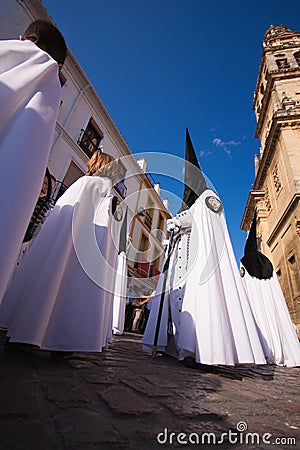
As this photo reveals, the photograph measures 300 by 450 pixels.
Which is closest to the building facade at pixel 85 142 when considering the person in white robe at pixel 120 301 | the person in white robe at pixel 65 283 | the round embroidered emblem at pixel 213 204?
the round embroidered emblem at pixel 213 204

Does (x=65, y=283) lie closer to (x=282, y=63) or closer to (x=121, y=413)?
(x=121, y=413)

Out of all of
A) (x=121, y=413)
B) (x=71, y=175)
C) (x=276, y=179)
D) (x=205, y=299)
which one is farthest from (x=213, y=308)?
(x=276, y=179)

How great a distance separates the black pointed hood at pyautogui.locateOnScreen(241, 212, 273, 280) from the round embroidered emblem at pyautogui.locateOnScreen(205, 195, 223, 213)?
2577 mm

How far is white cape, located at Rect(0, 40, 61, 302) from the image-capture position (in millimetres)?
805

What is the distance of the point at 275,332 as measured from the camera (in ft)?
13.1

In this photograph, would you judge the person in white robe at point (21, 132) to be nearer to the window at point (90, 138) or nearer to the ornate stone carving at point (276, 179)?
the window at point (90, 138)

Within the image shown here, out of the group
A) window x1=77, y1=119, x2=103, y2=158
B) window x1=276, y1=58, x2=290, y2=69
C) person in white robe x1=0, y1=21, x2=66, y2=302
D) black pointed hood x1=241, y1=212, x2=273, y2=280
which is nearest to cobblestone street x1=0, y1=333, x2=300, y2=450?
person in white robe x1=0, y1=21, x2=66, y2=302

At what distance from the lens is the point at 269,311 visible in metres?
4.30

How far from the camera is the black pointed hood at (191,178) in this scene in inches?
126

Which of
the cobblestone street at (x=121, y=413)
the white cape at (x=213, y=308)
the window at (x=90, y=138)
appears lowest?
the cobblestone street at (x=121, y=413)

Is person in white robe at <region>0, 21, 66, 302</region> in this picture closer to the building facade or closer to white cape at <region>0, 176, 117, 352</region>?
white cape at <region>0, 176, 117, 352</region>

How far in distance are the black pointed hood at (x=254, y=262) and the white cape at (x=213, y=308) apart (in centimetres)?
267

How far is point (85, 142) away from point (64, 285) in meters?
10.8

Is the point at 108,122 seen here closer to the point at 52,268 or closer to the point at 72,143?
the point at 72,143
